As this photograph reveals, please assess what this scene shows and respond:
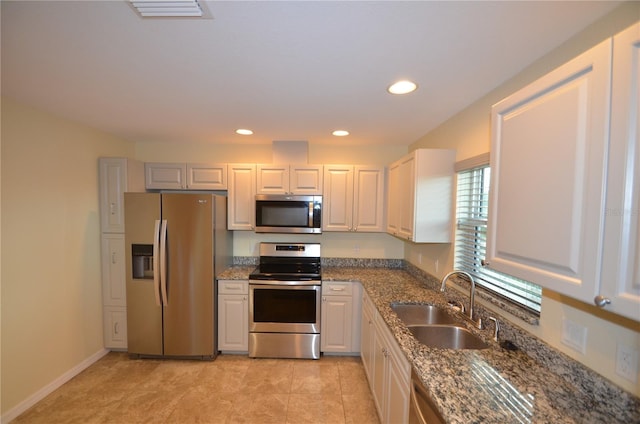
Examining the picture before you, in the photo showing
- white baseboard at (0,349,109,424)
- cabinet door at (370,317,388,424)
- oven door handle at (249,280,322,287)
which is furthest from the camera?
oven door handle at (249,280,322,287)

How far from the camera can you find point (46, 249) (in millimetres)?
2152

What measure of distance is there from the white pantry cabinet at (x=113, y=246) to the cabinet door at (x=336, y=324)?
7.20 ft

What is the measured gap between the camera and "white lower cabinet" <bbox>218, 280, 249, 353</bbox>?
2723 millimetres

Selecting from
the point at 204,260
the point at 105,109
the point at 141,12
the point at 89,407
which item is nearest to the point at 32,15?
the point at 141,12

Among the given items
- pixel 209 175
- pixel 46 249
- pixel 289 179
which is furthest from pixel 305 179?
pixel 46 249

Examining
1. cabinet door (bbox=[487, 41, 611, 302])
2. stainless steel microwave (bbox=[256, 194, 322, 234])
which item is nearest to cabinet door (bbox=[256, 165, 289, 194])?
stainless steel microwave (bbox=[256, 194, 322, 234])

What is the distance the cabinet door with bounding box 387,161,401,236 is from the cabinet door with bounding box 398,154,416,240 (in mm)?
58

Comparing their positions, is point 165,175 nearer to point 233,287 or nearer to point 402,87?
point 233,287

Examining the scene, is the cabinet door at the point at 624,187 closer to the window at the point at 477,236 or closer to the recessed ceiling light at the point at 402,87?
the window at the point at 477,236

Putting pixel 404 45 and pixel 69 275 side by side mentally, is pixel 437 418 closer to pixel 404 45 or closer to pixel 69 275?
pixel 404 45

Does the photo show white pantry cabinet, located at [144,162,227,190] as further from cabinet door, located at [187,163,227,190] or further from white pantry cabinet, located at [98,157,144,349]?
white pantry cabinet, located at [98,157,144,349]

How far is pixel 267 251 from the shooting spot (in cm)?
314

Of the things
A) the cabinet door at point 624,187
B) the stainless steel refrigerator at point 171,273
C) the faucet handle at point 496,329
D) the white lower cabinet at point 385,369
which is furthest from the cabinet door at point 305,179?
the cabinet door at point 624,187

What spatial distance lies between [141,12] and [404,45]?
3.74ft
